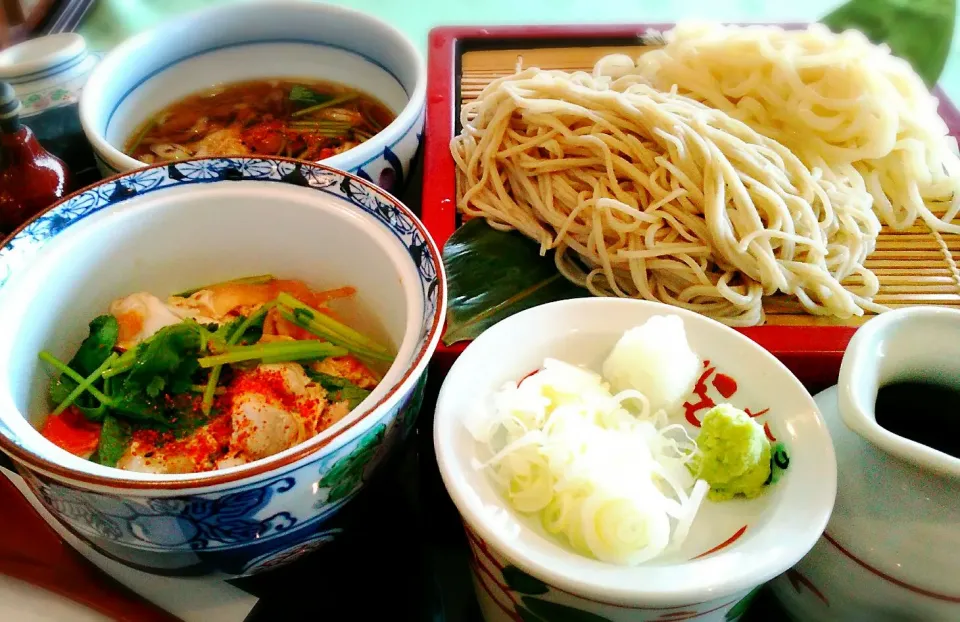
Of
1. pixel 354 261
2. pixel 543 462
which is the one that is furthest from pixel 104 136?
pixel 543 462

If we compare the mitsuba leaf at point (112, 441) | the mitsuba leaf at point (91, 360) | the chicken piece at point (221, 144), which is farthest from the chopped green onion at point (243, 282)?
the chicken piece at point (221, 144)

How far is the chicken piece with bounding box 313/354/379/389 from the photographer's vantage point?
901 millimetres

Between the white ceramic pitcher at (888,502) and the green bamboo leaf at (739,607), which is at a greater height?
the white ceramic pitcher at (888,502)

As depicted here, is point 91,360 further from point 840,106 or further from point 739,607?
point 840,106

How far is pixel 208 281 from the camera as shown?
1032mm

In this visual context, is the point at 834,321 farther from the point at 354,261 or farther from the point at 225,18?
the point at 225,18

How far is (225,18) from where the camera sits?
4.41ft

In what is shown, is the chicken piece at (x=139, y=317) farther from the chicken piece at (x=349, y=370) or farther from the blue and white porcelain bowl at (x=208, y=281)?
the chicken piece at (x=349, y=370)

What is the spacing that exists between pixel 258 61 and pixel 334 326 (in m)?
0.75

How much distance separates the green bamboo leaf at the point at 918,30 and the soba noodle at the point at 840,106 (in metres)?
→ 0.22

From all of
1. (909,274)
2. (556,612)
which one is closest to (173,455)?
(556,612)

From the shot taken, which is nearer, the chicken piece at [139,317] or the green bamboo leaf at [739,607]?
the green bamboo leaf at [739,607]

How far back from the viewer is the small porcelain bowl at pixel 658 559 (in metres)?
0.63

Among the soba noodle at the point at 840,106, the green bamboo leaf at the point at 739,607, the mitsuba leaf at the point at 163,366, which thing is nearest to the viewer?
the green bamboo leaf at the point at 739,607
